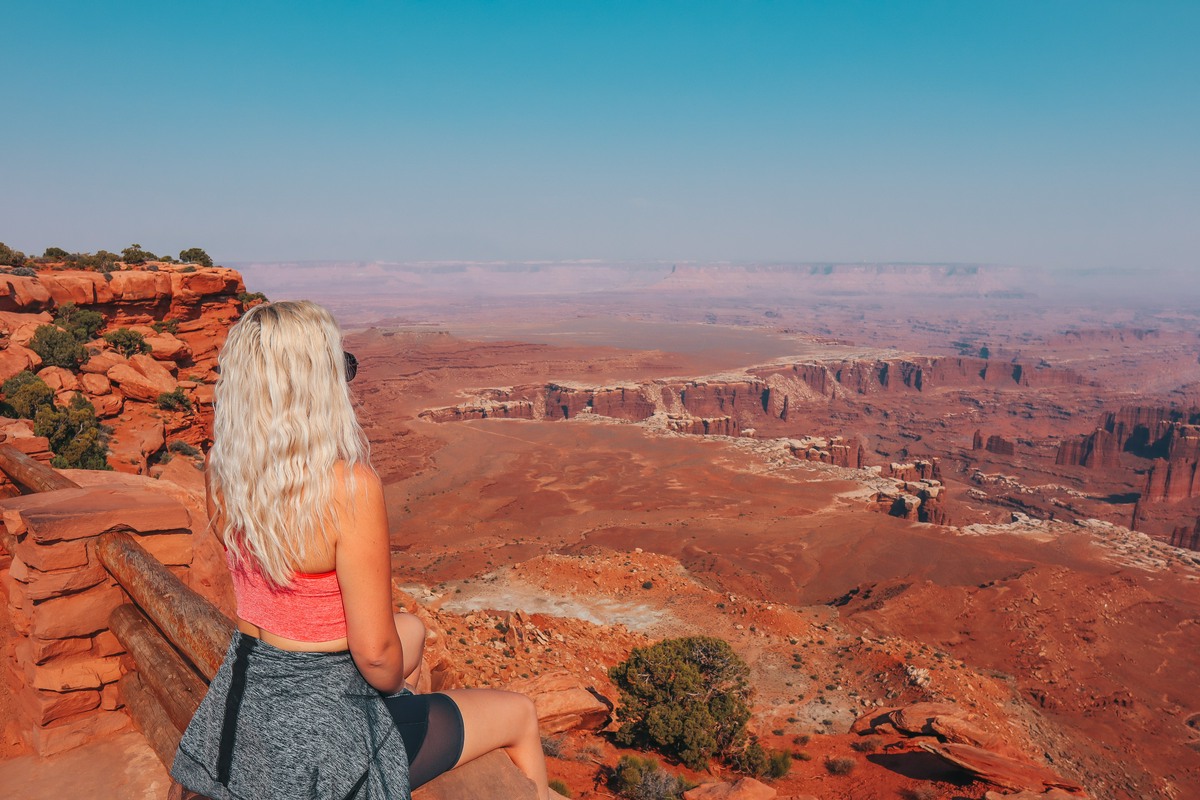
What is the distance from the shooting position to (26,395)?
41.3 feet

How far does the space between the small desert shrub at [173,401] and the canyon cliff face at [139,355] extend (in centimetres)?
4

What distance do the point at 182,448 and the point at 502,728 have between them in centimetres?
1653

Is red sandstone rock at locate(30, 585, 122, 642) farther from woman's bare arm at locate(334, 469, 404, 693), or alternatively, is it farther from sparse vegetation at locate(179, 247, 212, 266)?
sparse vegetation at locate(179, 247, 212, 266)

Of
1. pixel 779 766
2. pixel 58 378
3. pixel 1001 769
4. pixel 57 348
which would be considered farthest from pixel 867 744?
pixel 57 348

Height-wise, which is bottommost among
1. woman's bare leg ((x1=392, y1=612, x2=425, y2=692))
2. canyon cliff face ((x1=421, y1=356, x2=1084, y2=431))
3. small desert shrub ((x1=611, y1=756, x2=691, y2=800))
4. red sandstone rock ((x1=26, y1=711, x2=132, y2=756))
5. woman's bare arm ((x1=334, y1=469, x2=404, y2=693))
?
canyon cliff face ((x1=421, y1=356, x2=1084, y2=431))

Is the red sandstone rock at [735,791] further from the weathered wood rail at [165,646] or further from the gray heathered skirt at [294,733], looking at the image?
the gray heathered skirt at [294,733]

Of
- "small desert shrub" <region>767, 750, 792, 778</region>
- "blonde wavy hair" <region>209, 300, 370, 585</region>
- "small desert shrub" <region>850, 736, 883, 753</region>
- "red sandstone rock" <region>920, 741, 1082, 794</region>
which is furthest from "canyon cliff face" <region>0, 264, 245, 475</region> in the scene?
"red sandstone rock" <region>920, 741, 1082, 794</region>

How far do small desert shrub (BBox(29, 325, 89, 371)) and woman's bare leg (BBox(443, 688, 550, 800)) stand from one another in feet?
55.9

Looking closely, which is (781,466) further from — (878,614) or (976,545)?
(878,614)

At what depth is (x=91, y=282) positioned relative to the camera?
1912cm

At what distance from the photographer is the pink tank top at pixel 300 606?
81.0 inches

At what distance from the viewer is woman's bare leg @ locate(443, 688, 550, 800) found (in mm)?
2486

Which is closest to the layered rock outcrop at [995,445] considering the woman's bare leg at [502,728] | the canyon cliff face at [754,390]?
the canyon cliff face at [754,390]

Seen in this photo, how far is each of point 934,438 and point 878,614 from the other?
58.3 meters
